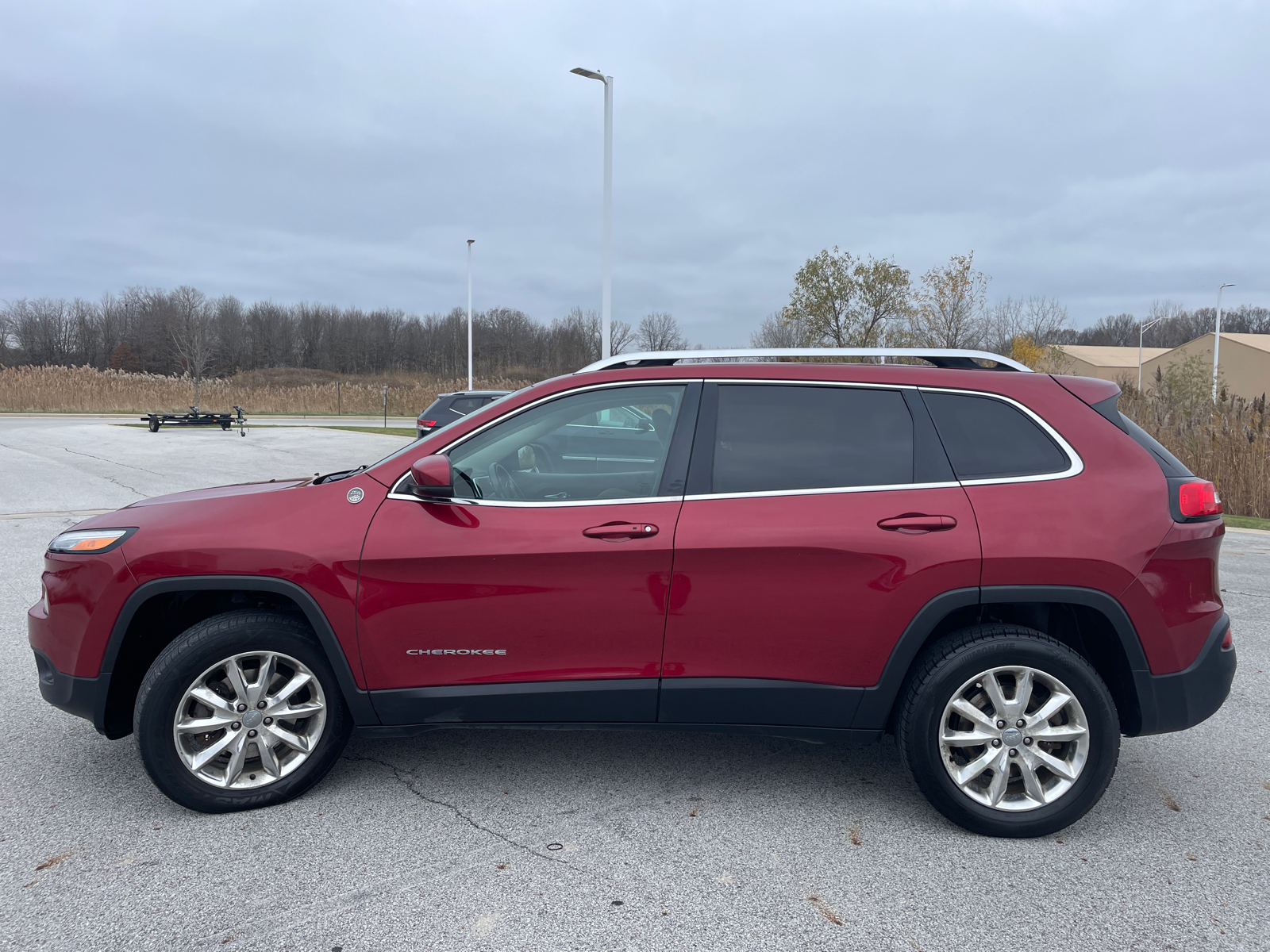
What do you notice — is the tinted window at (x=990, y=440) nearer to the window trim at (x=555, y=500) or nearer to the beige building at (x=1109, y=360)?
the window trim at (x=555, y=500)

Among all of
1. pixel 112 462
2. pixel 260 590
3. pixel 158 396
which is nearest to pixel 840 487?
pixel 260 590

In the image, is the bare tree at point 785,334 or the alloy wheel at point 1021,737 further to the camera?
the bare tree at point 785,334

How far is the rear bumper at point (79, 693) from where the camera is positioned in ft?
10.8

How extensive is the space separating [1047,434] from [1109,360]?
7523 centimetres

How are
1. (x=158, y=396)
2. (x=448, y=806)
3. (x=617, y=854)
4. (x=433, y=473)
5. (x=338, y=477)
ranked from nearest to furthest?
(x=617, y=854) < (x=433, y=473) < (x=448, y=806) < (x=338, y=477) < (x=158, y=396)

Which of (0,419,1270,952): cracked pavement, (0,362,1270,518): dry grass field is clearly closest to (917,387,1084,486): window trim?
(0,419,1270,952): cracked pavement

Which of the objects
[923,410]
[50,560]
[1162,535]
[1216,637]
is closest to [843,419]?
[923,410]

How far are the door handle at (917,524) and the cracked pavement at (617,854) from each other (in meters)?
1.15

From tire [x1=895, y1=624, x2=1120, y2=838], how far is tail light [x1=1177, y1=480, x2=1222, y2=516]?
2.30 ft

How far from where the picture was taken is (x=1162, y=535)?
3152mm

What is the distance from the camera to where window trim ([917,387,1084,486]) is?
3.24 meters

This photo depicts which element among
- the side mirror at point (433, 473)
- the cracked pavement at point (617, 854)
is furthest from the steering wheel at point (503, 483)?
the cracked pavement at point (617, 854)

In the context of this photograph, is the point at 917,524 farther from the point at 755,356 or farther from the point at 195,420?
the point at 195,420

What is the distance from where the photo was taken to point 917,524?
317 centimetres
